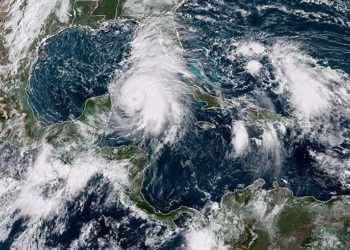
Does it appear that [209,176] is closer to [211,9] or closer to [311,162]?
[311,162]

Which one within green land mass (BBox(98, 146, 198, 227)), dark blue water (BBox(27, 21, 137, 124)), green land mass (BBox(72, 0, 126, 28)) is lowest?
green land mass (BBox(98, 146, 198, 227))

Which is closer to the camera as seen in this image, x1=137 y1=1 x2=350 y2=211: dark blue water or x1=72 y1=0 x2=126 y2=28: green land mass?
x1=137 y1=1 x2=350 y2=211: dark blue water

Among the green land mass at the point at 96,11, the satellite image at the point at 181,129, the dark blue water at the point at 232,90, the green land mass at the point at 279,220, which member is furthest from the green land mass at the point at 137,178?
the green land mass at the point at 96,11

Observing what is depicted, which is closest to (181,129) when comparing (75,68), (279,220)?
(279,220)

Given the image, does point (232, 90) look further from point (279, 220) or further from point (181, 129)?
point (279, 220)

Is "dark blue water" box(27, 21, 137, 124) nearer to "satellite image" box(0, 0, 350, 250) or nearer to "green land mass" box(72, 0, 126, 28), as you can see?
"satellite image" box(0, 0, 350, 250)

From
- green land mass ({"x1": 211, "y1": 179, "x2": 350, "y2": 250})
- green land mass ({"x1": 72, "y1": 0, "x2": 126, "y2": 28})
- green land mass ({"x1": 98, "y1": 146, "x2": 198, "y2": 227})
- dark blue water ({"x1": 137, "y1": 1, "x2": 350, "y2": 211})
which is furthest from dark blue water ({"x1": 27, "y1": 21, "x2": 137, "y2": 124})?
green land mass ({"x1": 211, "y1": 179, "x2": 350, "y2": 250})

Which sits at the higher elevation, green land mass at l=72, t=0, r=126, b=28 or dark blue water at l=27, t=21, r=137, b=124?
green land mass at l=72, t=0, r=126, b=28
